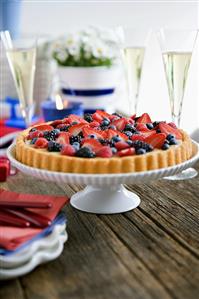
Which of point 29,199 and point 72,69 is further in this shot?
point 72,69

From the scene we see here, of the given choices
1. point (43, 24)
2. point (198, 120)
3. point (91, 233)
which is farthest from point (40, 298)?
point (198, 120)

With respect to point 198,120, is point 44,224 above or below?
above

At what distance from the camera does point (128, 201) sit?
4.83 ft

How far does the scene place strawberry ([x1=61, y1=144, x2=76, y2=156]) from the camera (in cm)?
134

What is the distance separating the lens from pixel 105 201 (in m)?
1.45

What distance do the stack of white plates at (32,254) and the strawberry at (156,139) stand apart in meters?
0.35

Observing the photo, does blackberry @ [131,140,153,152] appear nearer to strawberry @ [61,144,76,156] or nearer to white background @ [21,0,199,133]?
strawberry @ [61,144,76,156]

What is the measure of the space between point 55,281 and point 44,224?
125 mm

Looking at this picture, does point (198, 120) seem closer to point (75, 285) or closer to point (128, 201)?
point (128, 201)

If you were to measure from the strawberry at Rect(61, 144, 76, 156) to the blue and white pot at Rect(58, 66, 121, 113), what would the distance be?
155 cm

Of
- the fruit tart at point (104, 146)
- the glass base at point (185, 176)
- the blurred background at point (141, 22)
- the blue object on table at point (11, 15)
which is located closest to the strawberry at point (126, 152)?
the fruit tart at point (104, 146)

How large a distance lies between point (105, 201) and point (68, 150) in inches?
7.5

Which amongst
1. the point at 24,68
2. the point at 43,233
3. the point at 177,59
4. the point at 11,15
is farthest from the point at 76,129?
the point at 11,15

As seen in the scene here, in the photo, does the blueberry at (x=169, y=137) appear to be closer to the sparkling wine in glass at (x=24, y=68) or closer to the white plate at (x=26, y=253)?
the white plate at (x=26, y=253)
